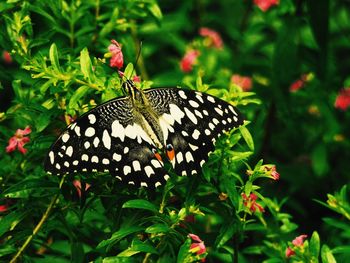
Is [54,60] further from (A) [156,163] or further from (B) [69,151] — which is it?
(A) [156,163]

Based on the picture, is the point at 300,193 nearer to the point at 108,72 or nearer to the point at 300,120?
the point at 300,120

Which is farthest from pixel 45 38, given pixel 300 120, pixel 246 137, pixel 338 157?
pixel 338 157

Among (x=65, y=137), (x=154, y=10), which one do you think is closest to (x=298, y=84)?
(x=154, y=10)

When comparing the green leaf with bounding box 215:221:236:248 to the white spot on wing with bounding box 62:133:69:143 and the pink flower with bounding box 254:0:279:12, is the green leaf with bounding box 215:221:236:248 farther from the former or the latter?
the pink flower with bounding box 254:0:279:12

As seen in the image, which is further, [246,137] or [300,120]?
A: [300,120]

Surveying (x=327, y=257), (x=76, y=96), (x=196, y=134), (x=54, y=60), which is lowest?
(x=327, y=257)

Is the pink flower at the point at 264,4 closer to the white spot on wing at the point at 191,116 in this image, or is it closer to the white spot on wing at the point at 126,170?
the white spot on wing at the point at 191,116
